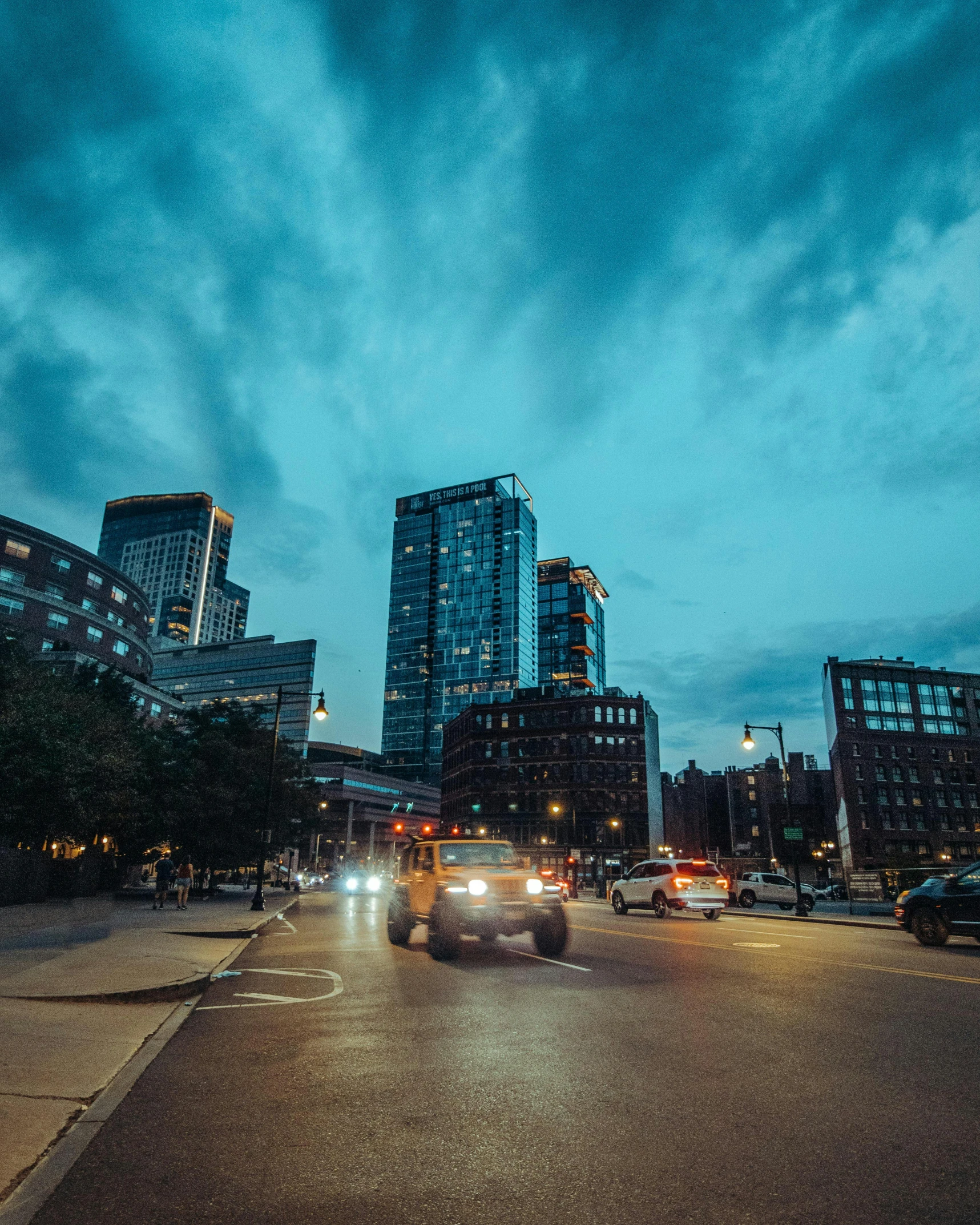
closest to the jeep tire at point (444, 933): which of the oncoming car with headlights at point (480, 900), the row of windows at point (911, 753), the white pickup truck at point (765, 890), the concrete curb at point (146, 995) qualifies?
the oncoming car with headlights at point (480, 900)

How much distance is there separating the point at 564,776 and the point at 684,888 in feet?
242

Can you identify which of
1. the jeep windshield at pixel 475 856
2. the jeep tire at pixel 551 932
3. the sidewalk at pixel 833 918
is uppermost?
the jeep windshield at pixel 475 856

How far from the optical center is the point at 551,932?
519 inches

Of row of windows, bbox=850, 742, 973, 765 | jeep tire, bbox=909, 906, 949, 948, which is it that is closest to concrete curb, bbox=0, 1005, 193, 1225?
jeep tire, bbox=909, 906, 949, 948

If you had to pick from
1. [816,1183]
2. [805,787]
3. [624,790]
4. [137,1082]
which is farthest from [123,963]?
[805,787]

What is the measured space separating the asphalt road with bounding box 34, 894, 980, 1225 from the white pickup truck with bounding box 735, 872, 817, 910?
→ 90.8 feet

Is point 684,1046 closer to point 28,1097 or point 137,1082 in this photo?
point 137,1082

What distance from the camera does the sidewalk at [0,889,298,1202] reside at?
4938 mm

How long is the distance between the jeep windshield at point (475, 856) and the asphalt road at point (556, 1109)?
3.75m

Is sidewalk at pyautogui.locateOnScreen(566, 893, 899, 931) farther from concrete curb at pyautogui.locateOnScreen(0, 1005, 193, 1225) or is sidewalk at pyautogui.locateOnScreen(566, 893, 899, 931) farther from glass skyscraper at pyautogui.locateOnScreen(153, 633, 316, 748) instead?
glass skyscraper at pyautogui.locateOnScreen(153, 633, 316, 748)

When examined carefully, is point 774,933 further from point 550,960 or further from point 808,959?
point 550,960

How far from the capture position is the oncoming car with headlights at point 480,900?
12633 mm

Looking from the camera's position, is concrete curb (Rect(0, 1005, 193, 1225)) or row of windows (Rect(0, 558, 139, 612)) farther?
row of windows (Rect(0, 558, 139, 612))

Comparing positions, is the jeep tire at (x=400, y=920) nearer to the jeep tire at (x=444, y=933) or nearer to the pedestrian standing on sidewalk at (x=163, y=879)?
the jeep tire at (x=444, y=933)
